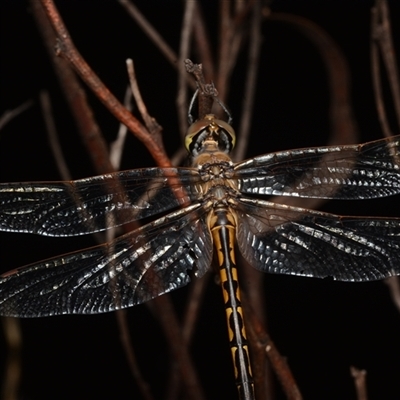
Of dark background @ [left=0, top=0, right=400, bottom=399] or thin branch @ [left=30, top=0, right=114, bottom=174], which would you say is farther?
dark background @ [left=0, top=0, right=400, bottom=399]

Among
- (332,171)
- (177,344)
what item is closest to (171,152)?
(177,344)

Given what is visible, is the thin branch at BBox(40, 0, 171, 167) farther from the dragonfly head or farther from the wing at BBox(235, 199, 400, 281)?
the wing at BBox(235, 199, 400, 281)

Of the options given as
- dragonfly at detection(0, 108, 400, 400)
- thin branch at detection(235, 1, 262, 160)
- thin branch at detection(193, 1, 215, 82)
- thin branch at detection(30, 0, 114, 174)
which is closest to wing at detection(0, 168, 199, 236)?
dragonfly at detection(0, 108, 400, 400)

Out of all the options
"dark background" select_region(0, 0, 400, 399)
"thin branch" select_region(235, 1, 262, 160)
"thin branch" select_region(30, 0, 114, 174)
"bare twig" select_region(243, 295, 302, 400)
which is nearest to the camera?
"bare twig" select_region(243, 295, 302, 400)

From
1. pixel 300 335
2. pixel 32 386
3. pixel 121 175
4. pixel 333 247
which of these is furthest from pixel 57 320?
pixel 333 247

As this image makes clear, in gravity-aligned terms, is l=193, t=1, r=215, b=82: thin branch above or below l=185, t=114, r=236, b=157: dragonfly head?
above
